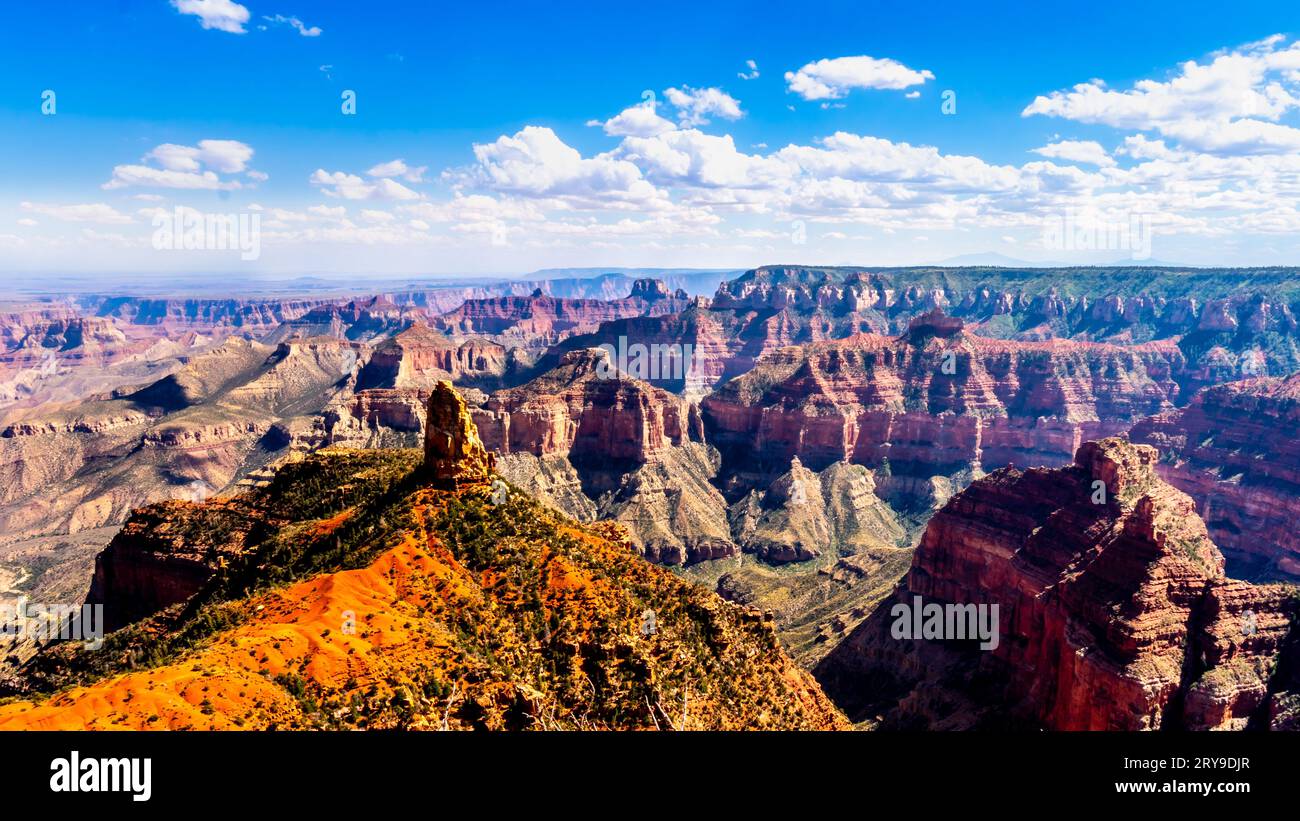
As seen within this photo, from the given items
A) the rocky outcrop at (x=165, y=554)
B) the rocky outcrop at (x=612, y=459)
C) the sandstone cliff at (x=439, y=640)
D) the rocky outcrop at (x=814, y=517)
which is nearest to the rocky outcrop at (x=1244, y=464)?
the rocky outcrop at (x=814, y=517)

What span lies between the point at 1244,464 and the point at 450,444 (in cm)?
17762

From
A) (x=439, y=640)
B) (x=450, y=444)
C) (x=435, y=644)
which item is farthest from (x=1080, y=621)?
(x=435, y=644)

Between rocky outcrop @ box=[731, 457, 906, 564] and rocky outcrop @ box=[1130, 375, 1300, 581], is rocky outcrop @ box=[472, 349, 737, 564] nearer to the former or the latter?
rocky outcrop @ box=[731, 457, 906, 564]

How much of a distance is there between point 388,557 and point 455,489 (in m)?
9.04

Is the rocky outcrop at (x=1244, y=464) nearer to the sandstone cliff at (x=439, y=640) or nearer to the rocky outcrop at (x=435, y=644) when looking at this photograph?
the rocky outcrop at (x=435, y=644)

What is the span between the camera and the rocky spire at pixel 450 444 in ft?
151

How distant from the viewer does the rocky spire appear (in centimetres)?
4616

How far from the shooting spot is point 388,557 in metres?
38.6

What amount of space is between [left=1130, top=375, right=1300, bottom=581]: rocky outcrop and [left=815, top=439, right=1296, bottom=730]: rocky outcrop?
2989 inches

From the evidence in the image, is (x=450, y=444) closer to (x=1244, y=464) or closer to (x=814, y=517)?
(x=814, y=517)
